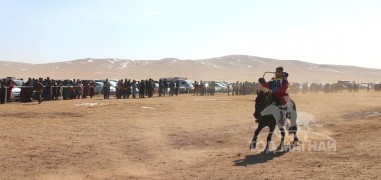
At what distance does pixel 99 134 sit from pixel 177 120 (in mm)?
5147

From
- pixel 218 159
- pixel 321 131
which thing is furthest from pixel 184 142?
pixel 321 131

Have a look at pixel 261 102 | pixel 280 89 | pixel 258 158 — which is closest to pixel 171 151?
pixel 258 158

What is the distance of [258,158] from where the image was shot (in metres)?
10.1

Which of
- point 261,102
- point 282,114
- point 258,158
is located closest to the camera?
point 258,158

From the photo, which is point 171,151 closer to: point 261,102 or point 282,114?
point 261,102

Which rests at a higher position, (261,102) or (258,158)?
(261,102)

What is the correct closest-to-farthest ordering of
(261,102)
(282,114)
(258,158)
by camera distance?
(258,158) → (261,102) → (282,114)

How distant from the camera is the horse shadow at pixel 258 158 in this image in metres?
9.50

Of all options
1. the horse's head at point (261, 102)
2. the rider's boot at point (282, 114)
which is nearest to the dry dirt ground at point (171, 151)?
the rider's boot at point (282, 114)

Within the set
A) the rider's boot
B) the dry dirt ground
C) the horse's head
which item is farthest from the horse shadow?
the horse's head

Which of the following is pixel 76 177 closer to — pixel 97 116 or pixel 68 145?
pixel 68 145

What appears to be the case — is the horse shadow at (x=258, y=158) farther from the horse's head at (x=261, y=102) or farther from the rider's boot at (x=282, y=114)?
the horse's head at (x=261, y=102)

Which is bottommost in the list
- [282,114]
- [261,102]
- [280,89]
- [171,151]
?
[171,151]

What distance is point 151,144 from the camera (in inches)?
482
